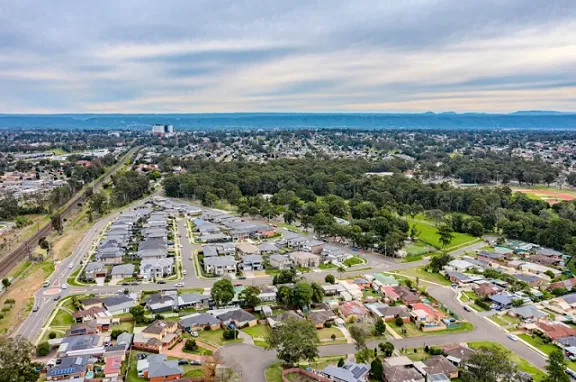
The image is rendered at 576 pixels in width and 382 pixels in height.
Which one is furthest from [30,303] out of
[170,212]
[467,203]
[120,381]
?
[467,203]

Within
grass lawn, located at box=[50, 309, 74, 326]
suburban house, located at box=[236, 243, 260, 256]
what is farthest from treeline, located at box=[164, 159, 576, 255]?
grass lawn, located at box=[50, 309, 74, 326]

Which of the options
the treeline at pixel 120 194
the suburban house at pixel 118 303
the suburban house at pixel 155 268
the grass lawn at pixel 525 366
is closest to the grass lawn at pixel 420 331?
the grass lawn at pixel 525 366

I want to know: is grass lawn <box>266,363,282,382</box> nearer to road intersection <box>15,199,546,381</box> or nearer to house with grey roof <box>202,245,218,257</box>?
road intersection <box>15,199,546,381</box>

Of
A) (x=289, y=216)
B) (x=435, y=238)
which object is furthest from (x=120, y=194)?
(x=435, y=238)

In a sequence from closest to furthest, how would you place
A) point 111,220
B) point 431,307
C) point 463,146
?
point 431,307 < point 111,220 < point 463,146

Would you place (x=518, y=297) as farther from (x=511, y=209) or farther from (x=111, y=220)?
(x=111, y=220)

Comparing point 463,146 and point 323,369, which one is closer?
point 323,369

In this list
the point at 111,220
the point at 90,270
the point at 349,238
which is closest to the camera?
the point at 90,270
